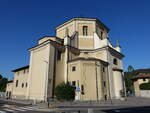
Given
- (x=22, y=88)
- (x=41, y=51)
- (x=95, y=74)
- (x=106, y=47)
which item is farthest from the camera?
(x=22, y=88)

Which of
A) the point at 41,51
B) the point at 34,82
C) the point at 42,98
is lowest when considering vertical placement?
the point at 42,98

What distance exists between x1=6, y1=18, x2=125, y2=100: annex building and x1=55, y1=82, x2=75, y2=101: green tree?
1.19 metres

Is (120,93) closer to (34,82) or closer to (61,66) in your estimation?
(61,66)

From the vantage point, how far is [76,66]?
85.7 feet

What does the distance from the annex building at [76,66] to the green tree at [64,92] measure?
3.90 ft

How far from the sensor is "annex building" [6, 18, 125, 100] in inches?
969

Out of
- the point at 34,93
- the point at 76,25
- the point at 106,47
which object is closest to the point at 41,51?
the point at 34,93

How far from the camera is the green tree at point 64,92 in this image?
899 inches

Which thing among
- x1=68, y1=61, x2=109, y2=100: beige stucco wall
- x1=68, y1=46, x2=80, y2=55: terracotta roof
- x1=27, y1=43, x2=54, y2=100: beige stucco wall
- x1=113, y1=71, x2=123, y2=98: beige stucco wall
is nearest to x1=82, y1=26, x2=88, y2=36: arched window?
x1=68, y1=46, x2=80, y2=55: terracotta roof

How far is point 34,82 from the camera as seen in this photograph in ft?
89.1

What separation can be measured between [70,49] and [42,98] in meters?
11.7

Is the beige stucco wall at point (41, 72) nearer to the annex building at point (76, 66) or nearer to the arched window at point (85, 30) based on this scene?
the annex building at point (76, 66)

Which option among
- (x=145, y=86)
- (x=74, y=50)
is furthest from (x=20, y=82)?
(x=145, y=86)

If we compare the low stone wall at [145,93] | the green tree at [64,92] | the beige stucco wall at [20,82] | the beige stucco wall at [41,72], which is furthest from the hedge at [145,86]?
the beige stucco wall at [20,82]
